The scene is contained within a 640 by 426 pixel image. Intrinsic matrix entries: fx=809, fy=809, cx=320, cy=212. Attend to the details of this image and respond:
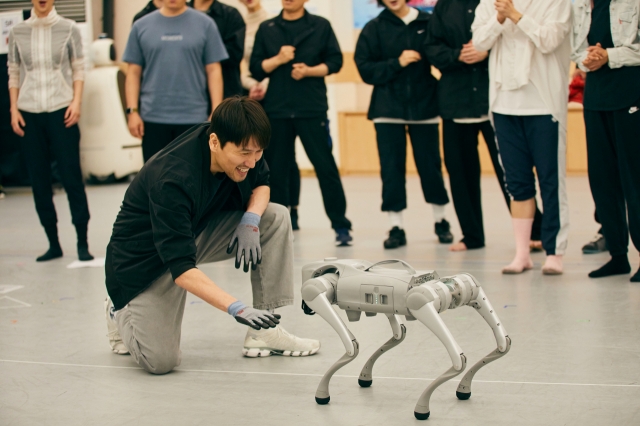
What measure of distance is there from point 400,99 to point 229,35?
1069mm

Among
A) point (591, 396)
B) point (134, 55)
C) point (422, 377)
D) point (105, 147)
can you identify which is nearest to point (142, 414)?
point (422, 377)

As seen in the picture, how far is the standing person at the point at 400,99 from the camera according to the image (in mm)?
4344

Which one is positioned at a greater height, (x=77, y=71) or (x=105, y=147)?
(x=77, y=71)

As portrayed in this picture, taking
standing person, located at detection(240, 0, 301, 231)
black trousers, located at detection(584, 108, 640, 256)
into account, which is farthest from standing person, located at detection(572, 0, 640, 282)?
standing person, located at detection(240, 0, 301, 231)

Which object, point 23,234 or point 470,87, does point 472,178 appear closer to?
point 470,87

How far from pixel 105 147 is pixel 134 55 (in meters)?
3.84

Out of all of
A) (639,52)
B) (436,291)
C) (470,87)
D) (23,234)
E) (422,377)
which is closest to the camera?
(436,291)

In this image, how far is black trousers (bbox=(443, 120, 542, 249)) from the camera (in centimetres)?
422

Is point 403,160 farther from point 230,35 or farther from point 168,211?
point 168,211

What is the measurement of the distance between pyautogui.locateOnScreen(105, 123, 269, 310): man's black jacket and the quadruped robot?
399 millimetres

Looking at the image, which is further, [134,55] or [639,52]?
[134,55]

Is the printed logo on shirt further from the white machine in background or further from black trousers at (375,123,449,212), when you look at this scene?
the white machine in background

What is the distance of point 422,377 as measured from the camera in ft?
7.73

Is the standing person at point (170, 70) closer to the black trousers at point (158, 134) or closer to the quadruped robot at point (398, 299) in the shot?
the black trousers at point (158, 134)
